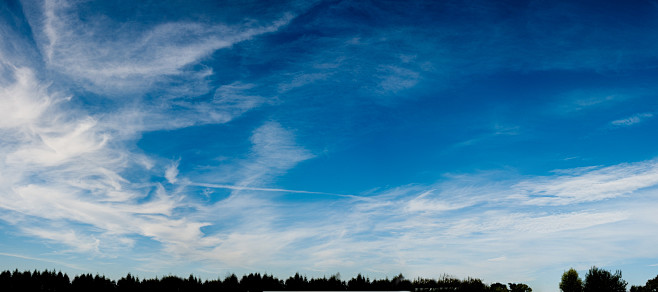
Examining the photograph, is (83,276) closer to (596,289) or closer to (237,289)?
(237,289)

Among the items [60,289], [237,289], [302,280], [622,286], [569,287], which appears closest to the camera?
[60,289]

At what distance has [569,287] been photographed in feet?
90.8

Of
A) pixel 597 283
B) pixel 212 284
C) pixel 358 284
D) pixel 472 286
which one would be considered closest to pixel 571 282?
pixel 597 283

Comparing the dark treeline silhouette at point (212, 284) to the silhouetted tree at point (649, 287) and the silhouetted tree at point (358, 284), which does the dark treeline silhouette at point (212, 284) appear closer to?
the silhouetted tree at point (358, 284)

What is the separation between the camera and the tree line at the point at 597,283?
2539cm

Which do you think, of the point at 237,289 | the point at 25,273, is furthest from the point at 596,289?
the point at 25,273

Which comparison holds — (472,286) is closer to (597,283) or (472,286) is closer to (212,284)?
(597,283)

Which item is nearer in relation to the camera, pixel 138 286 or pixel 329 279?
pixel 138 286

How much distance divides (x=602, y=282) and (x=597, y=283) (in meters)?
0.32

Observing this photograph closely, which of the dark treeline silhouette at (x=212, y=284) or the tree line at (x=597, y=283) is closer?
the dark treeline silhouette at (x=212, y=284)

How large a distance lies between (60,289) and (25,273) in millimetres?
1741

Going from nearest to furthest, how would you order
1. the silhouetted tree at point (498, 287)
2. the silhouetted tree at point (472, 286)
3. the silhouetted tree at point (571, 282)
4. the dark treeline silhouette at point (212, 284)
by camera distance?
the dark treeline silhouette at point (212, 284) < the silhouetted tree at point (472, 286) < the silhouetted tree at point (498, 287) < the silhouetted tree at point (571, 282)

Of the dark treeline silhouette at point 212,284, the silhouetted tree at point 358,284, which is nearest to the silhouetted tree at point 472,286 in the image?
the dark treeline silhouette at point 212,284

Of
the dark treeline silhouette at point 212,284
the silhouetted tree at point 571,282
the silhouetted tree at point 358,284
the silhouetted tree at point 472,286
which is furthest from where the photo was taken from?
the silhouetted tree at point 571,282
